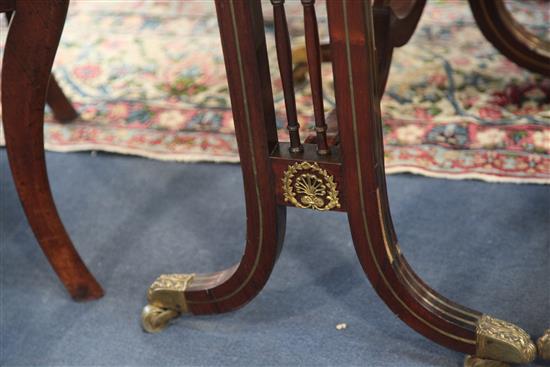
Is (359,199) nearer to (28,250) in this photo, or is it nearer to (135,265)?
(135,265)

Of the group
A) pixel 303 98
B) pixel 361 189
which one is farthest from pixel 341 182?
pixel 303 98

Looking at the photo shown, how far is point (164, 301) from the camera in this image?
47.9 inches

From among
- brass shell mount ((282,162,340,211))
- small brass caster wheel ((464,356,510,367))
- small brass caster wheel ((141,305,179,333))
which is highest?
brass shell mount ((282,162,340,211))

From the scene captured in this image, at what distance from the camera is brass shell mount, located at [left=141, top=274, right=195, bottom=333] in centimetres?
120

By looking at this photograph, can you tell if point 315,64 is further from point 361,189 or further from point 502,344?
point 502,344

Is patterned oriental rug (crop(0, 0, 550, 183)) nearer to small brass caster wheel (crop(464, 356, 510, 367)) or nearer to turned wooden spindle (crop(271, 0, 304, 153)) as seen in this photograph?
small brass caster wheel (crop(464, 356, 510, 367))

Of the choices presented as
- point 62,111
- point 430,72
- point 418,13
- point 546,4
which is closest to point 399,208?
point 418,13

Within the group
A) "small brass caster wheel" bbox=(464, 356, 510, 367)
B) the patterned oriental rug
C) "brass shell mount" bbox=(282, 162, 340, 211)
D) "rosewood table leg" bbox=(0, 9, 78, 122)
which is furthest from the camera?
"rosewood table leg" bbox=(0, 9, 78, 122)

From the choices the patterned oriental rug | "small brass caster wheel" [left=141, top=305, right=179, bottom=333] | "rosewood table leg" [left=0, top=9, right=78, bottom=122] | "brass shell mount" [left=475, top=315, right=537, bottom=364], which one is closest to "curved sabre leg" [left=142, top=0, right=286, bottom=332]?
"small brass caster wheel" [left=141, top=305, right=179, bottom=333]

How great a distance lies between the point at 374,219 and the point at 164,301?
0.39 meters

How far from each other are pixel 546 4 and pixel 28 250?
57.7 inches

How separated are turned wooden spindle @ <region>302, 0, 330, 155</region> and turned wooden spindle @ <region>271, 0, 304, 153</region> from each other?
0.03 metres

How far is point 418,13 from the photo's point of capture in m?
1.51

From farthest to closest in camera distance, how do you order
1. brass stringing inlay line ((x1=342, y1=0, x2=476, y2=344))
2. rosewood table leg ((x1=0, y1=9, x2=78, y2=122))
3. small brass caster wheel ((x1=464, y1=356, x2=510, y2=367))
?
rosewood table leg ((x1=0, y1=9, x2=78, y2=122)) < small brass caster wheel ((x1=464, y1=356, x2=510, y2=367)) < brass stringing inlay line ((x1=342, y1=0, x2=476, y2=344))
